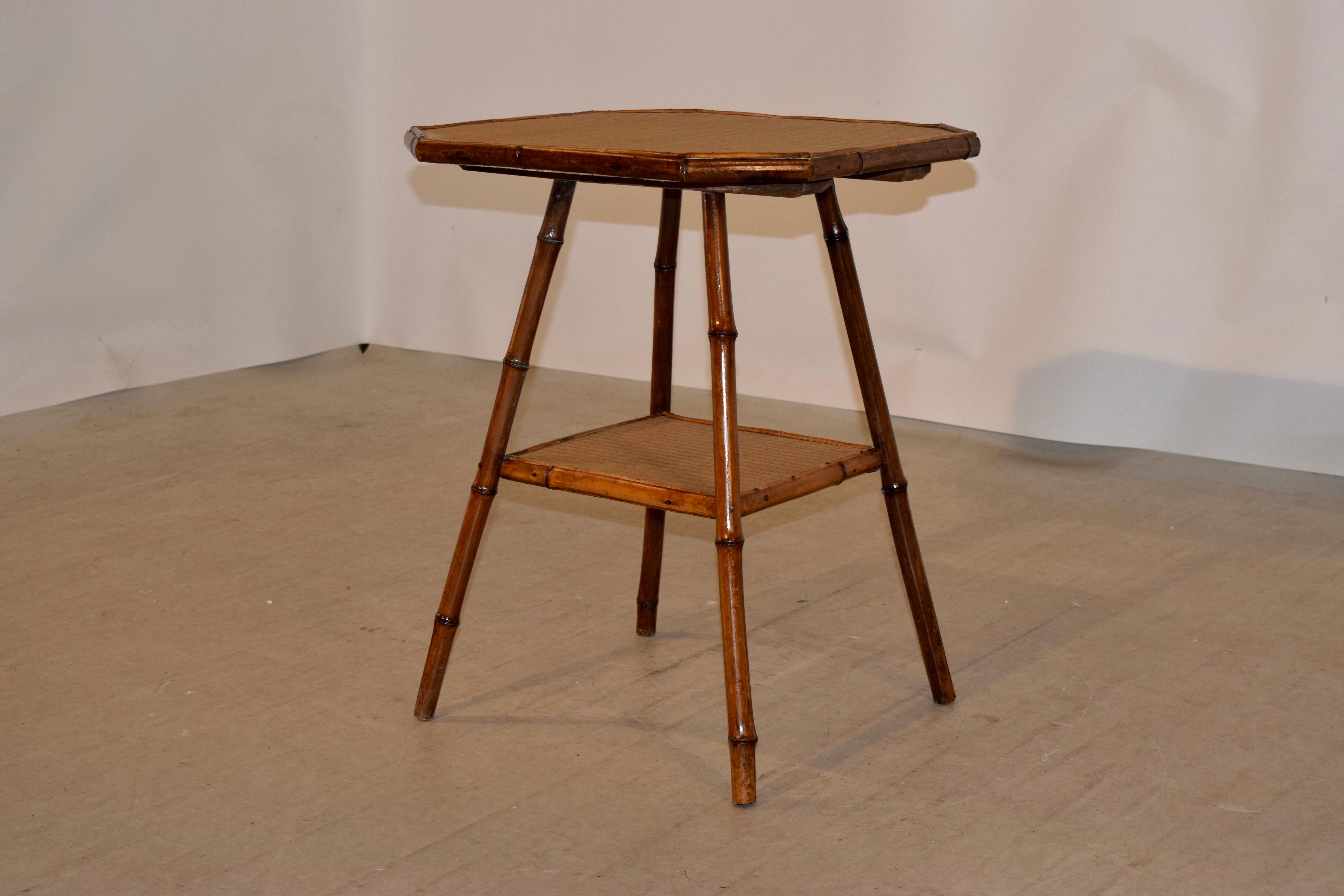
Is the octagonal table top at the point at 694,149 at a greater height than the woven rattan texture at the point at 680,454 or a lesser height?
greater

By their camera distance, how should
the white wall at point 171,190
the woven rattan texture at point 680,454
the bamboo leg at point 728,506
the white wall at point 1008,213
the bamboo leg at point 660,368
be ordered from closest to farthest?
the bamboo leg at point 728,506
the woven rattan texture at point 680,454
the bamboo leg at point 660,368
the white wall at point 1008,213
the white wall at point 171,190

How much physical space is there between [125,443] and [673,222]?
1.94 metres

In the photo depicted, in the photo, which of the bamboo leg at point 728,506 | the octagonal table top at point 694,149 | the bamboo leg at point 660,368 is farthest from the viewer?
the bamboo leg at point 660,368

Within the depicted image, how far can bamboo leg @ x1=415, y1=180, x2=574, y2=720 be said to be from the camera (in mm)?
1793

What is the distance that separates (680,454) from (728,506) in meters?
0.25

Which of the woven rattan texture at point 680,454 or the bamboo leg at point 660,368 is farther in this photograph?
the bamboo leg at point 660,368

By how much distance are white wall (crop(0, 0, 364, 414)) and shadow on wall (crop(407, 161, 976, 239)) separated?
35cm

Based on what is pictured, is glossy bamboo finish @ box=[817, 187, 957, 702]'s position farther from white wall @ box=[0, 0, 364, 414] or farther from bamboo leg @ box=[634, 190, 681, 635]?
white wall @ box=[0, 0, 364, 414]

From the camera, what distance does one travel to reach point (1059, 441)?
3453 millimetres

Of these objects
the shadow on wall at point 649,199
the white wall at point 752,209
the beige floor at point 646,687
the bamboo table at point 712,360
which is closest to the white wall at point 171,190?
the white wall at point 752,209

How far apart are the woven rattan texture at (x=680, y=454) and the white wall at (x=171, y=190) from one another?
90.6 inches

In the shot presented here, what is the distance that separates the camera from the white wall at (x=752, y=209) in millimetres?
3176

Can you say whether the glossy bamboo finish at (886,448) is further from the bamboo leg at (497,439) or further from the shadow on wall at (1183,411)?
the shadow on wall at (1183,411)

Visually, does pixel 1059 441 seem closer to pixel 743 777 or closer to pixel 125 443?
pixel 743 777
